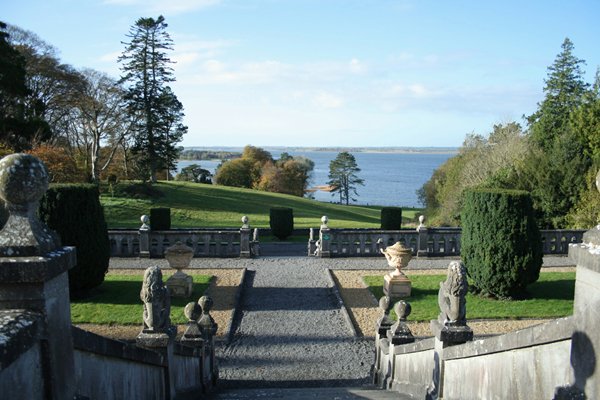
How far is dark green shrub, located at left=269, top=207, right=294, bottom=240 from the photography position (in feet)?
74.3

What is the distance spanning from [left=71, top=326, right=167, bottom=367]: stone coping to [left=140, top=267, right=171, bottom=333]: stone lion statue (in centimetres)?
35

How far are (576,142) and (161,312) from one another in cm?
2394

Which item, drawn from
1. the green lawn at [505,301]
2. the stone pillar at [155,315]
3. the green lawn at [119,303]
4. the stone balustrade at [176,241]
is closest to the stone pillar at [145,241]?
the stone balustrade at [176,241]

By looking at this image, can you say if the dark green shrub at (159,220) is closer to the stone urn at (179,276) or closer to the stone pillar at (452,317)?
the stone urn at (179,276)

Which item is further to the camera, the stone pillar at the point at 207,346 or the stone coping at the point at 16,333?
the stone pillar at the point at 207,346

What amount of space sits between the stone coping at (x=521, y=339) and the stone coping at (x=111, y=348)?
10.7 feet

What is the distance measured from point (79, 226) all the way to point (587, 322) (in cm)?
1256

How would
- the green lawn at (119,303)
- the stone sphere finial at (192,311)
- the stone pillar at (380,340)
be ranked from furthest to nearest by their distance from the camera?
the green lawn at (119,303) < the stone pillar at (380,340) < the stone sphere finial at (192,311)

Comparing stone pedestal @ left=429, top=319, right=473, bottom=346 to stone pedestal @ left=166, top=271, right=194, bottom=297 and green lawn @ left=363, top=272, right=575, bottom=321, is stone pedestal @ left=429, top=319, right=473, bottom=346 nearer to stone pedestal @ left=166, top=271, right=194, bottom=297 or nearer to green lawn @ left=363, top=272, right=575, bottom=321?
green lawn @ left=363, top=272, right=575, bottom=321

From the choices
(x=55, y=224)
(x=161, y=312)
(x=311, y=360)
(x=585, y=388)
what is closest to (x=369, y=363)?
(x=311, y=360)

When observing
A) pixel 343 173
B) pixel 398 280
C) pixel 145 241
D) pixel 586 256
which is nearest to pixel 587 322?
pixel 586 256

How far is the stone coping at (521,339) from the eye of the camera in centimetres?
335

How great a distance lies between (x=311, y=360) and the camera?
9.81 meters

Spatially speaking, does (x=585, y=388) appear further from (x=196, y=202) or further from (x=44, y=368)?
(x=196, y=202)
